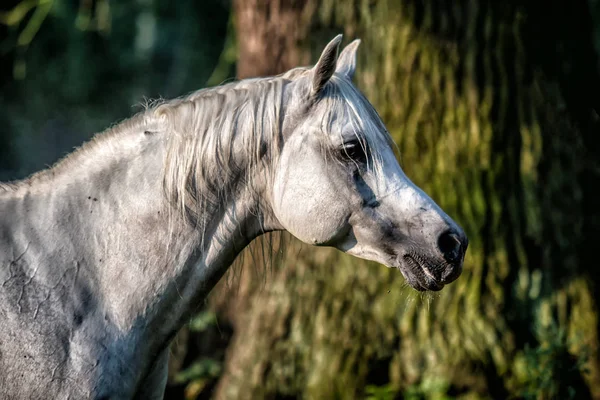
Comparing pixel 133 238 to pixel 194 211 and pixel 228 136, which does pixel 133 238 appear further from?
pixel 228 136

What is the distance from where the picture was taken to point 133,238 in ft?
8.23

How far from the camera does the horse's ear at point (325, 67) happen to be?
2414 mm

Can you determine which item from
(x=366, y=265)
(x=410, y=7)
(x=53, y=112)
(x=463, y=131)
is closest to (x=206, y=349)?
(x=366, y=265)

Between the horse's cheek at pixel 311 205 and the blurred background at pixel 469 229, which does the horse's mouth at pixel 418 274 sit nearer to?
the horse's cheek at pixel 311 205

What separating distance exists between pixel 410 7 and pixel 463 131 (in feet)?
2.87

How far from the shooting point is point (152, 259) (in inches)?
98.3

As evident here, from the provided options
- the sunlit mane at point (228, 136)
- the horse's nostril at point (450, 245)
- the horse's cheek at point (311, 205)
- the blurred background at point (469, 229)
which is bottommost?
the blurred background at point (469, 229)

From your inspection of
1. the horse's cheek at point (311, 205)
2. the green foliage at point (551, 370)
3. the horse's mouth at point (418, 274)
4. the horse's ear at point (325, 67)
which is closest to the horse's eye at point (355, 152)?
the horse's cheek at point (311, 205)

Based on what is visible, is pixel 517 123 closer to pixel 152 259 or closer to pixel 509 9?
pixel 509 9

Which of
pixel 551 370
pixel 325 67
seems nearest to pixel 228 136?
pixel 325 67

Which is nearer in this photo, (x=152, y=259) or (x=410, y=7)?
(x=152, y=259)

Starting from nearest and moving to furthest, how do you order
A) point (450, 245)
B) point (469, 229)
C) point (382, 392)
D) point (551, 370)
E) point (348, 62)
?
1. point (450, 245)
2. point (348, 62)
3. point (551, 370)
4. point (382, 392)
5. point (469, 229)

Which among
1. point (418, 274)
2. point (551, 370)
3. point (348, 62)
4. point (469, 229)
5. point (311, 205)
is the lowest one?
point (551, 370)

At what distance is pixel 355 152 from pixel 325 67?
0.98 ft
